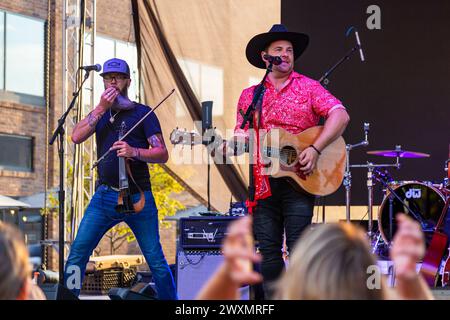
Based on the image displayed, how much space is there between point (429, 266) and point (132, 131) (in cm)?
344

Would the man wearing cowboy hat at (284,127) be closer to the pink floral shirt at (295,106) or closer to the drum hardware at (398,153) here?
the pink floral shirt at (295,106)

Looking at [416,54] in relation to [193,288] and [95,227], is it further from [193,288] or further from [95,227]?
[95,227]

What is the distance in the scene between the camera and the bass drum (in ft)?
27.0

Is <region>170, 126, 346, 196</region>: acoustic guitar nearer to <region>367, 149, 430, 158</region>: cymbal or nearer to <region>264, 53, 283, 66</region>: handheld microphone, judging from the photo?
<region>264, 53, 283, 66</region>: handheld microphone

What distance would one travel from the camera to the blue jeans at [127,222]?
5383 millimetres

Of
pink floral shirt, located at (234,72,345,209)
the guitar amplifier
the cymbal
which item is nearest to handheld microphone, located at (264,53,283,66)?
pink floral shirt, located at (234,72,345,209)

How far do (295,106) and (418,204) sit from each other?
4008 mm

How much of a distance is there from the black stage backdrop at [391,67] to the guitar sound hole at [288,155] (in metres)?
3.68

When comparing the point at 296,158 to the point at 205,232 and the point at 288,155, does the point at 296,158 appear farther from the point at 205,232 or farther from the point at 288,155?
the point at 205,232

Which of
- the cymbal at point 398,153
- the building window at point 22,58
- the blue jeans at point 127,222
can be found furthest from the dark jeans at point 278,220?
the building window at point 22,58
